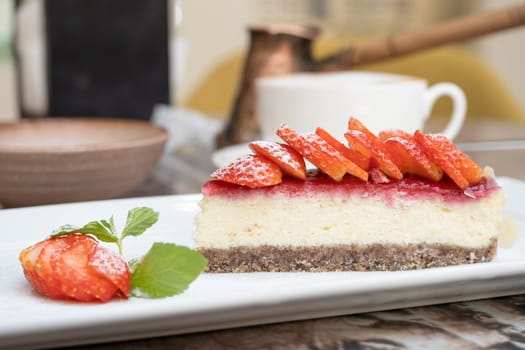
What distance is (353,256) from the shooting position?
36.3 inches

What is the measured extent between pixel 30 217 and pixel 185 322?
0.44 meters

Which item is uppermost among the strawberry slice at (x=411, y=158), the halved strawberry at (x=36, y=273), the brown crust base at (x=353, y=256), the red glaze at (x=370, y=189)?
the strawberry slice at (x=411, y=158)

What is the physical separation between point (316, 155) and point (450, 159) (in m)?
0.16

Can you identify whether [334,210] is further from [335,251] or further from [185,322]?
[185,322]

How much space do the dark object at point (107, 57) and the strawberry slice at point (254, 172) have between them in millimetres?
1049

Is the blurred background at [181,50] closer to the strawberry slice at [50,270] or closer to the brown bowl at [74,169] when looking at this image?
the brown bowl at [74,169]

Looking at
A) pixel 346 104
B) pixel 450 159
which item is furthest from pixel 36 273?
pixel 346 104

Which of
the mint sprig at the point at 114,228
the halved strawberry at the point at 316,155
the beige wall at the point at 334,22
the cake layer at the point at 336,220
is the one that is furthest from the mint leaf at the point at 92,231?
the beige wall at the point at 334,22

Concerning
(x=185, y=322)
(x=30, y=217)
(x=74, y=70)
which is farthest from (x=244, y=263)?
(x=74, y=70)

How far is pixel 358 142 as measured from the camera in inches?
35.6

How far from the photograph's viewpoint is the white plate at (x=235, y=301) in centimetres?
66

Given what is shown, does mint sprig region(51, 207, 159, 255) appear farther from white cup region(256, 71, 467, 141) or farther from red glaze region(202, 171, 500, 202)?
white cup region(256, 71, 467, 141)

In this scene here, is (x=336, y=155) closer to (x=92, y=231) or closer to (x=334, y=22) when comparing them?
(x=92, y=231)

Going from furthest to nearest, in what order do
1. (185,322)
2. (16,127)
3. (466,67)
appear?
(466,67) < (16,127) < (185,322)
